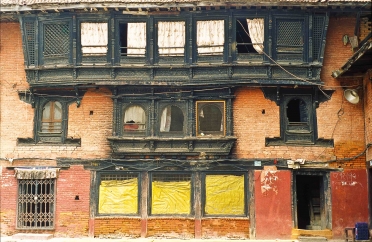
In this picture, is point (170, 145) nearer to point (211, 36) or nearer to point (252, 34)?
point (211, 36)

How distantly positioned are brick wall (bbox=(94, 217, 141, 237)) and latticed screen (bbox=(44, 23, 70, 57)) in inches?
267

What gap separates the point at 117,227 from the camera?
17.7 m

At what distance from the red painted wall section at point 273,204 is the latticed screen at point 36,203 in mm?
8043

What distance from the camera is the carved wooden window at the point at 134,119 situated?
18.1 metres

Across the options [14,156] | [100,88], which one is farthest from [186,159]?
[14,156]

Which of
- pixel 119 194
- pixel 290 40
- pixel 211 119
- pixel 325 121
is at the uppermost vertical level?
pixel 290 40

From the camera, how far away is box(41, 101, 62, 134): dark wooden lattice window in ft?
60.4

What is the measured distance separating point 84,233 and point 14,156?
13.7ft

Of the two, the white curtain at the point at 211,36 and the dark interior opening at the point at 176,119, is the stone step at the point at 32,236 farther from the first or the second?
the white curtain at the point at 211,36

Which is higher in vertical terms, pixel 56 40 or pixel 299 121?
pixel 56 40

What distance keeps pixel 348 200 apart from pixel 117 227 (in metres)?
8.88

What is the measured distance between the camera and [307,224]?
18578 mm

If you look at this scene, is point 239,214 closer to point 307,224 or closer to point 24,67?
point 307,224

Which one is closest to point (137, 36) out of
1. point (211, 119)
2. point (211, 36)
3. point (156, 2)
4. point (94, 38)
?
point (156, 2)
